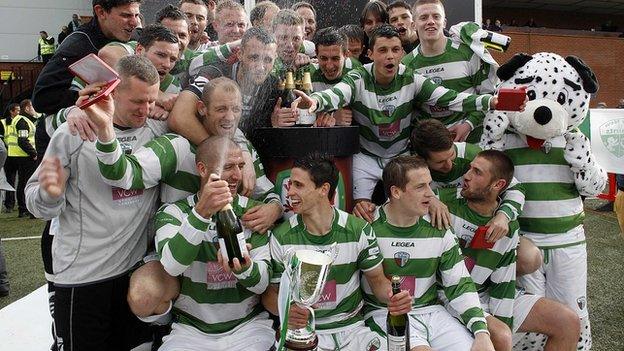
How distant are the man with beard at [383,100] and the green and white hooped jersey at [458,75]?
0.18 meters

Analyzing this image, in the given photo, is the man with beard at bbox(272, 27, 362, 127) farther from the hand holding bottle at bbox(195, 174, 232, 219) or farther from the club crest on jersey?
the hand holding bottle at bbox(195, 174, 232, 219)

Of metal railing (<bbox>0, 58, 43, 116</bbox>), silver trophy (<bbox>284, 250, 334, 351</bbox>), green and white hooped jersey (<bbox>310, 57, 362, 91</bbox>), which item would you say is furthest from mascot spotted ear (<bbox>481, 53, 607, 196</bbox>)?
metal railing (<bbox>0, 58, 43, 116</bbox>)

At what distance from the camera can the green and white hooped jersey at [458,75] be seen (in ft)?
10.4

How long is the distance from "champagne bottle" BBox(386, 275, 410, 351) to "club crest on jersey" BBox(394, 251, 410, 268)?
477 millimetres

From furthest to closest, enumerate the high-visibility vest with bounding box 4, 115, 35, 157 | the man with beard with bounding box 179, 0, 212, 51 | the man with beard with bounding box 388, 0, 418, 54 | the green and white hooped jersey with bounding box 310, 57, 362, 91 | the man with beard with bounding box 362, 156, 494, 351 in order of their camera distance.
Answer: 1. the high-visibility vest with bounding box 4, 115, 35, 157
2. the man with beard with bounding box 388, 0, 418, 54
3. the man with beard with bounding box 179, 0, 212, 51
4. the green and white hooped jersey with bounding box 310, 57, 362, 91
5. the man with beard with bounding box 362, 156, 494, 351

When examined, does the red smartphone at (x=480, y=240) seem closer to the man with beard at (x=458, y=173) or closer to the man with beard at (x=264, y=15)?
the man with beard at (x=458, y=173)

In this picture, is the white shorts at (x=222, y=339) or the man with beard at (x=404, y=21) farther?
the man with beard at (x=404, y=21)

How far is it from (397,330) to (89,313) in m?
1.29

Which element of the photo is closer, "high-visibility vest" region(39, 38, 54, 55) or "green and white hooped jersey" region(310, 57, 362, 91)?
"green and white hooped jersey" region(310, 57, 362, 91)

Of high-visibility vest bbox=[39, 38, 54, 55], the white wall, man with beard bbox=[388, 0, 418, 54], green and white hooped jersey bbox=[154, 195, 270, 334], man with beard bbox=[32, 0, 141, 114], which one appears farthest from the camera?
the white wall

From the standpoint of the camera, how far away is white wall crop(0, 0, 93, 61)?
55.6 feet

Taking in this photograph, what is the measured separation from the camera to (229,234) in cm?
194

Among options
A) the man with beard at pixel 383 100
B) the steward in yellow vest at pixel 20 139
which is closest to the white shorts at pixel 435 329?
the man with beard at pixel 383 100

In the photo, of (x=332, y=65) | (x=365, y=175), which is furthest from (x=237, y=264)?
(x=332, y=65)
